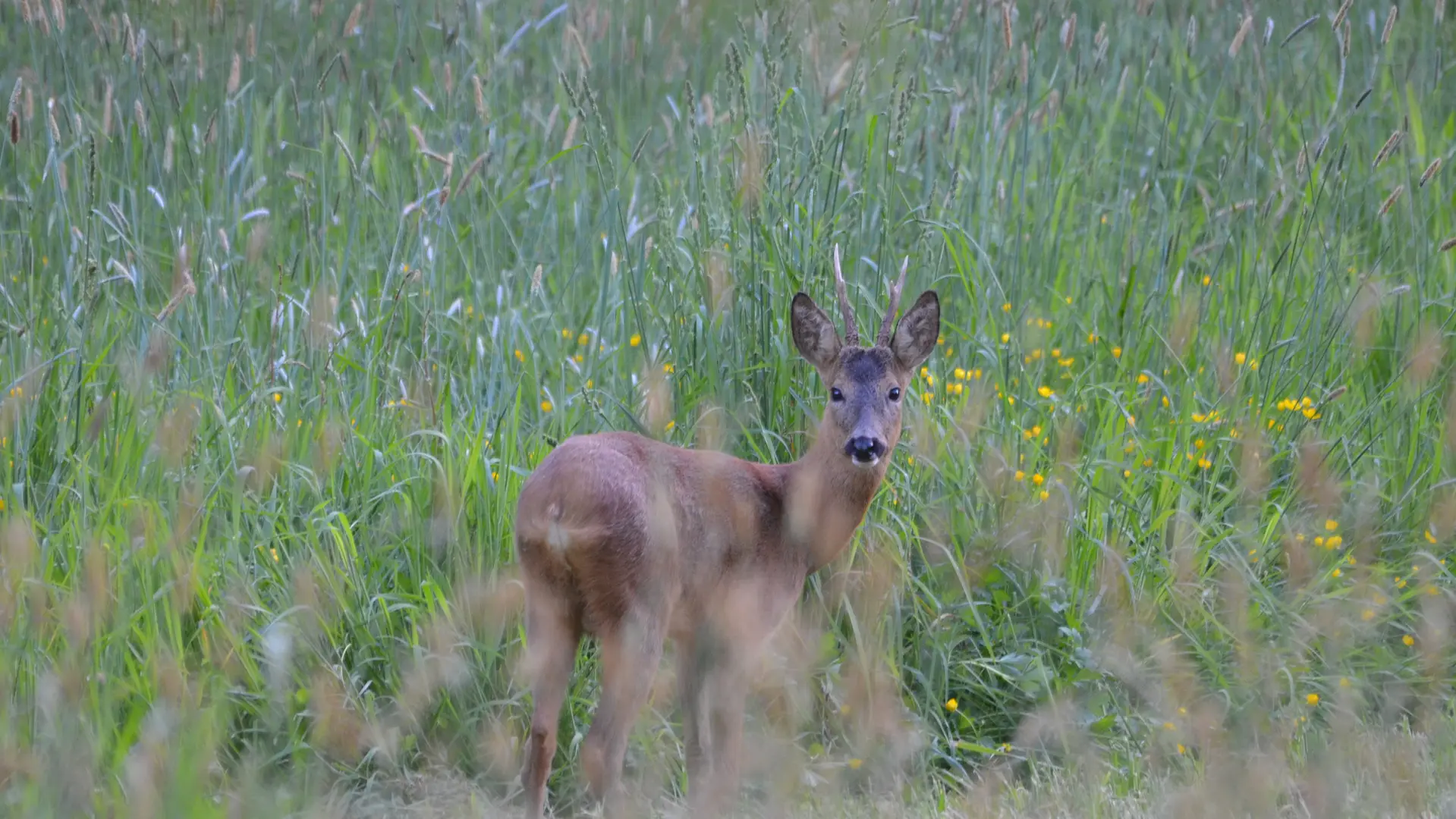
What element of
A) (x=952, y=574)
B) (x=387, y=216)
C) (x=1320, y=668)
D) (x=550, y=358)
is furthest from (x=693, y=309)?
(x=1320, y=668)

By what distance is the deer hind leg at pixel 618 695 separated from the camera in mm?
4145

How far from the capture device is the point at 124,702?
170 inches

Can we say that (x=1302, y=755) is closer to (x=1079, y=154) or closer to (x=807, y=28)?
(x=1079, y=154)

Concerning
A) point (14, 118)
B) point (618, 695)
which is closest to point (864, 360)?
point (618, 695)

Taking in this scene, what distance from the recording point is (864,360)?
5004mm

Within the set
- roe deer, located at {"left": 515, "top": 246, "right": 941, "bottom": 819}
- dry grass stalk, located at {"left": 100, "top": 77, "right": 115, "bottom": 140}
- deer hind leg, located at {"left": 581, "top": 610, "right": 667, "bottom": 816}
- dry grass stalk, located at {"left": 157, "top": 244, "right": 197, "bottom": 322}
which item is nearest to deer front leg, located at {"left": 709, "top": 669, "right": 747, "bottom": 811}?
roe deer, located at {"left": 515, "top": 246, "right": 941, "bottom": 819}

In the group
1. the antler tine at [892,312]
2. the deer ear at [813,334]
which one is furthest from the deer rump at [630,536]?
the antler tine at [892,312]

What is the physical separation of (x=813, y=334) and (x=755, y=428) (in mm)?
625

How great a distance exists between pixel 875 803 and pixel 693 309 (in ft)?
6.46

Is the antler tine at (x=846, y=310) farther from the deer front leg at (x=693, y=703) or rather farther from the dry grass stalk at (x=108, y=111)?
the dry grass stalk at (x=108, y=111)

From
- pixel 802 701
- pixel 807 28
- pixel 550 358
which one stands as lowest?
pixel 802 701

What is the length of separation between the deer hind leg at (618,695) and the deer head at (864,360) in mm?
915

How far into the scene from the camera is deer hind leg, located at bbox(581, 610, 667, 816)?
4.14 m

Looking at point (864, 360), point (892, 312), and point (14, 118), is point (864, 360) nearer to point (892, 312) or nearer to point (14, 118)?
point (892, 312)
